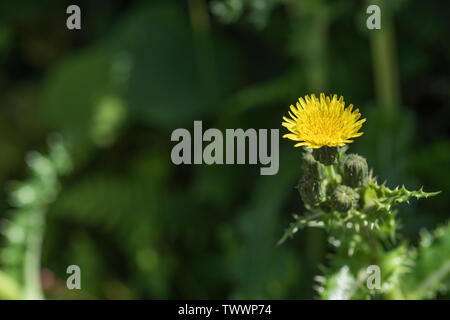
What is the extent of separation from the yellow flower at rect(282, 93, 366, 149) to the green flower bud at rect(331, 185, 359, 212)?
9 centimetres

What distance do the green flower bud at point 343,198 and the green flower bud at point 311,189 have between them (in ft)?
0.08

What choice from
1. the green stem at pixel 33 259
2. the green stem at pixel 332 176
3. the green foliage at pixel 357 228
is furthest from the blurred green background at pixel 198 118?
the green stem at pixel 332 176

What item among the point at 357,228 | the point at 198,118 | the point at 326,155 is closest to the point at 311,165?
the point at 326,155

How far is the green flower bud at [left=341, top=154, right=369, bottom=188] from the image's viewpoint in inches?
35.8

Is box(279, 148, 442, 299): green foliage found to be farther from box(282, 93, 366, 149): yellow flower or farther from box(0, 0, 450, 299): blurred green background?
box(0, 0, 450, 299): blurred green background

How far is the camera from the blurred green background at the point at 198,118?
6.05ft

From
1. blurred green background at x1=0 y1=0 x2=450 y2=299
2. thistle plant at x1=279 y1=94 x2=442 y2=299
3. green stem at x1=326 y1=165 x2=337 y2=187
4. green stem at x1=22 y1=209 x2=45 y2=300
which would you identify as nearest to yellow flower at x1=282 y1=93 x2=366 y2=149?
thistle plant at x1=279 y1=94 x2=442 y2=299

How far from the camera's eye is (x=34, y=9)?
2686 millimetres

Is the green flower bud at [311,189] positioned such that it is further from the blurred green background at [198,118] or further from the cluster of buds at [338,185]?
the blurred green background at [198,118]

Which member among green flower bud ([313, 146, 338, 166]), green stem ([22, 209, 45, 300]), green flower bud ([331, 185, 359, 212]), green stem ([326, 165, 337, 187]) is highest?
green flower bud ([313, 146, 338, 166])

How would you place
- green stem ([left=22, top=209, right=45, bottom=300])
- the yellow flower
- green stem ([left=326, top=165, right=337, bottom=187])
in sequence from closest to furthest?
1. the yellow flower
2. green stem ([left=326, top=165, right=337, bottom=187])
3. green stem ([left=22, top=209, right=45, bottom=300])

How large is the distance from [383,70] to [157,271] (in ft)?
3.88

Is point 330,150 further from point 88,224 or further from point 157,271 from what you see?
point 88,224
